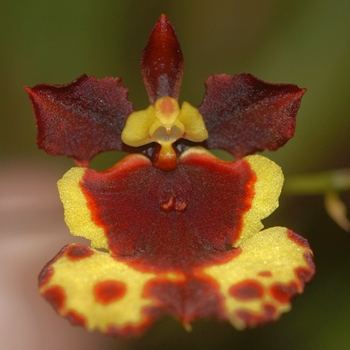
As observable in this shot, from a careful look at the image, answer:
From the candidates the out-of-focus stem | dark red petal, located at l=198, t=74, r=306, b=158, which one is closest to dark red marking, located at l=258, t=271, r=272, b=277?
dark red petal, located at l=198, t=74, r=306, b=158

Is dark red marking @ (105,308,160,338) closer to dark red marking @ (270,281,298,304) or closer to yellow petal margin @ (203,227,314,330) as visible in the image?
yellow petal margin @ (203,227,314,330)

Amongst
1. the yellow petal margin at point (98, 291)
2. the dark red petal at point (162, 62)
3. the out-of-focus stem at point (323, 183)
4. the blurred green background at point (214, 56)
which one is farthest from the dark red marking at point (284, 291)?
the blurred green background at point (214, 56)

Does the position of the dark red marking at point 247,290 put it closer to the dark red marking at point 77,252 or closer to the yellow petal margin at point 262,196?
the yellow petal margin at point 262,196

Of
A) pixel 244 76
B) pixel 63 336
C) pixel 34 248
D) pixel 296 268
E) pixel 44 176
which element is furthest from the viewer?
pixel 44 176

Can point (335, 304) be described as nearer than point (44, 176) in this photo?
Yes

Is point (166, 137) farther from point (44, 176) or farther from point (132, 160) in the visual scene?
point (44, 176)

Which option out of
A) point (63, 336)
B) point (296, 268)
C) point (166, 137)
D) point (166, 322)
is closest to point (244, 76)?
point (166, 137)
